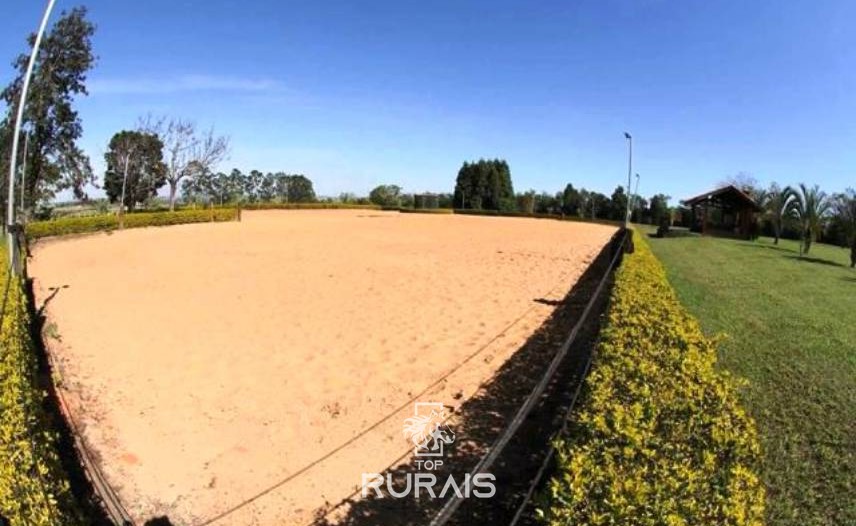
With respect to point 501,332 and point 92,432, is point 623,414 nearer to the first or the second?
point 92,432

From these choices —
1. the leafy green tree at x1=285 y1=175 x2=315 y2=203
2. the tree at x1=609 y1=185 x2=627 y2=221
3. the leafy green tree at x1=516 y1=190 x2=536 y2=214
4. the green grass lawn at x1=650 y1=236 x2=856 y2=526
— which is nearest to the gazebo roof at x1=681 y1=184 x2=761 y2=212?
the green grass lawn at x1=650 y1=236 x2=856 y2=526

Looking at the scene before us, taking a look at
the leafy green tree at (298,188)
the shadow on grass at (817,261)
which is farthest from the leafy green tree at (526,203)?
the shadow on grass at (817,261)

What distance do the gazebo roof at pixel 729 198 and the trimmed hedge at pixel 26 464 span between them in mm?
35002

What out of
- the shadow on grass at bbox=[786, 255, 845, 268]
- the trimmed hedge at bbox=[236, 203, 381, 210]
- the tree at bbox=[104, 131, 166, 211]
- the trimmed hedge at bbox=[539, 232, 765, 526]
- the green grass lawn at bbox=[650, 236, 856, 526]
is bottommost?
the green grass lawn at bbox=[650, 236, 856, 526]

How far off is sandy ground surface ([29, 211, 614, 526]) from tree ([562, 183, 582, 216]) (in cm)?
5412

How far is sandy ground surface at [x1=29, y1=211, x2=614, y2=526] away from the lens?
467cm

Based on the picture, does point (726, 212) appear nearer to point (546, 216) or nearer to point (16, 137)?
point (546, 216)

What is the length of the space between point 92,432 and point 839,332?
32.7ft

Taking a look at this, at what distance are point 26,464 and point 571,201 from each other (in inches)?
2723

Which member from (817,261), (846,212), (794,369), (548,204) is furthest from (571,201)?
(794,369)

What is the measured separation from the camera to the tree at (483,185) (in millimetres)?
74000

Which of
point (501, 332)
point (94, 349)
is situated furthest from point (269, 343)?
point (501, 332)

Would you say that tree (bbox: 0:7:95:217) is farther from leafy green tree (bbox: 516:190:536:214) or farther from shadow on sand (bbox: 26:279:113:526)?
leafy green tree (bbox: 516:190:536:214)

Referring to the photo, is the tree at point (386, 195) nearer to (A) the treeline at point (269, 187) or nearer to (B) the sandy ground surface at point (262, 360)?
(A) the treeline at point (269, 187)
